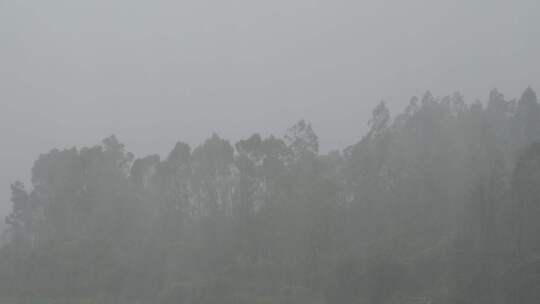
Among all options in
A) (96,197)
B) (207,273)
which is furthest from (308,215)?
(96,197)

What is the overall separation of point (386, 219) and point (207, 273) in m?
16.5

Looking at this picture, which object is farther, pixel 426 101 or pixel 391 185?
pixel 426 101

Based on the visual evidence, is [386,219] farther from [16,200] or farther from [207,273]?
[16,200]

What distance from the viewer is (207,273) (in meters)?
40.6

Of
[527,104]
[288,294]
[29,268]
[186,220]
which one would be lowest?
[288,294]

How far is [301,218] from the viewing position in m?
41.8

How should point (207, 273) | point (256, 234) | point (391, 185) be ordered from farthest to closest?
1. point (391, 185)
2. point (256, 234)
3. point (207, 273)

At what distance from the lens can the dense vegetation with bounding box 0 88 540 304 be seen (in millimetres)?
33500

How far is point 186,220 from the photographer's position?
166ft

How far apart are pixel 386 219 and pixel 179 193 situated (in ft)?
64.4

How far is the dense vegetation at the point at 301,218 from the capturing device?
33.5m

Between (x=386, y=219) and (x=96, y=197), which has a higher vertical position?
(x=96, y=197)

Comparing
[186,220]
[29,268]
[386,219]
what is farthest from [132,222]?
[386,219]

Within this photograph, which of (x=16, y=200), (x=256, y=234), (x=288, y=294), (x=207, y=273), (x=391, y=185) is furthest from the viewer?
(x=16, y=200)
